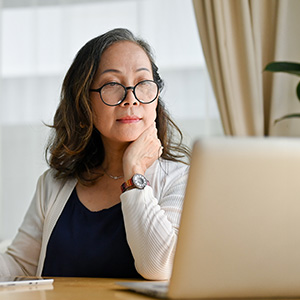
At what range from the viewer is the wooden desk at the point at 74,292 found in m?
1.00

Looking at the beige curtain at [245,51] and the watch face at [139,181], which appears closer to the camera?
the watch face at [139,181]

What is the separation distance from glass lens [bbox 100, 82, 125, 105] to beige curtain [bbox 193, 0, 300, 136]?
1605 millimetres

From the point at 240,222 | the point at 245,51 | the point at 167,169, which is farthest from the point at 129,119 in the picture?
the point at 245,51

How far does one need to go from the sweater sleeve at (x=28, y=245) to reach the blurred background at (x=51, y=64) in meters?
1.78

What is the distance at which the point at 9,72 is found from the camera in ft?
12.5

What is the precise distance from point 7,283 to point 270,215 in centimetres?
65

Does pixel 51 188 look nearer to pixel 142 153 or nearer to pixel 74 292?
pixel 142 153

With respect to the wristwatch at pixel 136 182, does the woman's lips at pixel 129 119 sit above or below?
above

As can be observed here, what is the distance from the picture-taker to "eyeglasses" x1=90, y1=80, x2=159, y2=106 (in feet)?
5.77

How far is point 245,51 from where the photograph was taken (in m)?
3.28

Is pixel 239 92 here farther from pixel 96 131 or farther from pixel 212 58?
pixel 96 131

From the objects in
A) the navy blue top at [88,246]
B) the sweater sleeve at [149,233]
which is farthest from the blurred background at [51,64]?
the sweater sleeve at [149,233]

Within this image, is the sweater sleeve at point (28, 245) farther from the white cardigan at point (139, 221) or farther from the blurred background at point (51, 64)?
the blurred background at point (51, 64)

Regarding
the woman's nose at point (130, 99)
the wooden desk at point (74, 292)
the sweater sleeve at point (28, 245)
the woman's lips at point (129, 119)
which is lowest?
the sweater sleeve at point (28, 245)
